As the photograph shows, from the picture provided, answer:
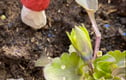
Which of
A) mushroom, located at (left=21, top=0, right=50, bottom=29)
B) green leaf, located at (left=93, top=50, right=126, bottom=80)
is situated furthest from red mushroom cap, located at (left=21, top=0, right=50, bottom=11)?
green leaf, located at (left=93, top=50, right=126, bottom=80)

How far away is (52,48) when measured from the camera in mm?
1099

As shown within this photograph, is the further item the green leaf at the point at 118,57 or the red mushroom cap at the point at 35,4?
the red mushroom cap at the point at 35,4

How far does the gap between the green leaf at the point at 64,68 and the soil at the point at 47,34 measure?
0.15 meters

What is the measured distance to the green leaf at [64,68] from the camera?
0.86 m

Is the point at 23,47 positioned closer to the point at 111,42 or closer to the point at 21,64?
the point at 21,64

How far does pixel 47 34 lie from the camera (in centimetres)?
113

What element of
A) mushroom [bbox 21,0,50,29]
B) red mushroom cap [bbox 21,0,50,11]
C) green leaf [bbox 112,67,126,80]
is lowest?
green leaf [bbox 112,67,126,80]

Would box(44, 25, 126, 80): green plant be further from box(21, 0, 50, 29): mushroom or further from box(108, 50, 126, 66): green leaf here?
box(21, 0, 50, 29): mushroom

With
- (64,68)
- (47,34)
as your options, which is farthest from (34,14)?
(64,68)

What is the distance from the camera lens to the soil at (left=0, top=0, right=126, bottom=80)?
1.05m

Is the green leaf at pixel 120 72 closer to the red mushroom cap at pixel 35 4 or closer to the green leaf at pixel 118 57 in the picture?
the green leaf at pixel 118 57

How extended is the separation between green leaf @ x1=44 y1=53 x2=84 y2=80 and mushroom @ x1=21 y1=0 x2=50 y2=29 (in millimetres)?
228

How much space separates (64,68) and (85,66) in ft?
0.20

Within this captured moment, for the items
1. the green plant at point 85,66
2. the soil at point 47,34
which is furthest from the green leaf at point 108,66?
the soil at point 47,34
